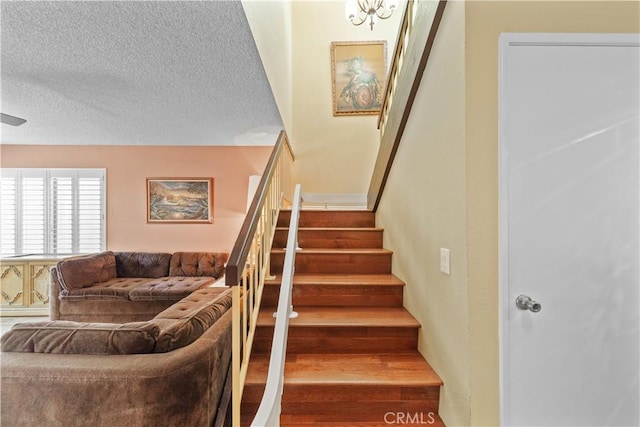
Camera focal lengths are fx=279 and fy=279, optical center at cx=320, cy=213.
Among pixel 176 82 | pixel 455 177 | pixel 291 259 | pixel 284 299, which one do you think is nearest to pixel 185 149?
pixel 176 82

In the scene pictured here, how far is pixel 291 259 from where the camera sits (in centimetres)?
189

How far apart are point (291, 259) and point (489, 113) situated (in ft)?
4.51

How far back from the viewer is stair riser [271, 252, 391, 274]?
244cm

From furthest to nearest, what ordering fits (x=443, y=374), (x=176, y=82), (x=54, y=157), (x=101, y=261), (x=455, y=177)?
(x=54, y=157) → (x=101, y=261) → (x=176, y=82) → (x=443, y=374) → (x=455, y=177)

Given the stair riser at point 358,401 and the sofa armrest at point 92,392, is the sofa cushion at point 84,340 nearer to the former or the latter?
the sofa armrest at point 92,392

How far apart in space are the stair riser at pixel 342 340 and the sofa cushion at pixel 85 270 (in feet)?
10.9

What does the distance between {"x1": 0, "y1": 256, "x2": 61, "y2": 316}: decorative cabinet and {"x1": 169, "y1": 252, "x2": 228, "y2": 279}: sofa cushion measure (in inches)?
72.8

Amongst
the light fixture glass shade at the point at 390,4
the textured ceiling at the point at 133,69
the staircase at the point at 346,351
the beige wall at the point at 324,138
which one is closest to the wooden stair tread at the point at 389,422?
the staircase at the point at 346,351

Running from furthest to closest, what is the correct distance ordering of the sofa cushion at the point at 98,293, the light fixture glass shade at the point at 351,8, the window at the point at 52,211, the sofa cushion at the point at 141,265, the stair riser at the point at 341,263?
1. the window at the point at 52,211
2. the sofa cushion at the point at 141,265
3. the sofa cushion at the point at 98,293
4. the light fixture glass shade at the point at 351,8
5. the stair riser at the point at 341,263

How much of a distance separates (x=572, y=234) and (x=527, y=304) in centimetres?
37

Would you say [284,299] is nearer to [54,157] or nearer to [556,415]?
[556,415]

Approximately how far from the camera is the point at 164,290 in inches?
141

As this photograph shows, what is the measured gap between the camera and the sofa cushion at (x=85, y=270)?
3.57 meters

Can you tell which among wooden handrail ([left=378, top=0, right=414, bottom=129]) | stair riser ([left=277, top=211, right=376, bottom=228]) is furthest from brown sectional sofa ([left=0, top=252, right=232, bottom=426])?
wooden handrail ([left=378, top=0, right=414, bottom=129])
